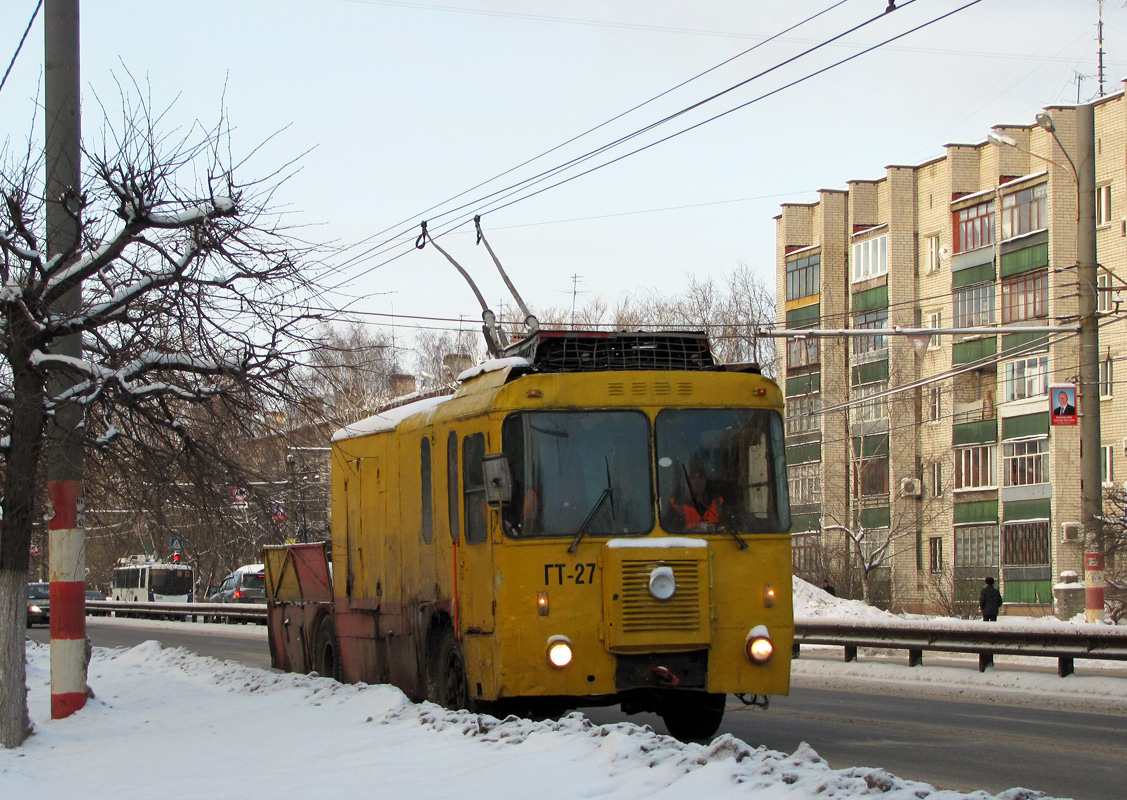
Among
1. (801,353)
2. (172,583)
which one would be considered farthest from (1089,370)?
(172,583)

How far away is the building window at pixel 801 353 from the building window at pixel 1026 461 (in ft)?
36.2

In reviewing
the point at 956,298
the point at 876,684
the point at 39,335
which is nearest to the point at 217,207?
the point at 39,335

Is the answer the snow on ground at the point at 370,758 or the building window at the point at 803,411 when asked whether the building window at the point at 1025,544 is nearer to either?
the building window at the point at 803,411

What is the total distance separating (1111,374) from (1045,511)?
207 inches

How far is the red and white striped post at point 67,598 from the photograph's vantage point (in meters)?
13.1

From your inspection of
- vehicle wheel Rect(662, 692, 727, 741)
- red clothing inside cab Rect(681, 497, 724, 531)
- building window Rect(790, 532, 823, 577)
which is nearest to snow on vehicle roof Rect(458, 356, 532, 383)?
red clothing inside cab Rect(681, 497, 724, 531)

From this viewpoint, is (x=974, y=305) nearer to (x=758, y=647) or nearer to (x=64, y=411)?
(x=758, y=647)

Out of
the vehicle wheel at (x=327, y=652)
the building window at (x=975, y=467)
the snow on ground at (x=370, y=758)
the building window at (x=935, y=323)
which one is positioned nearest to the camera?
the snow on ground at (x=370, y=758)

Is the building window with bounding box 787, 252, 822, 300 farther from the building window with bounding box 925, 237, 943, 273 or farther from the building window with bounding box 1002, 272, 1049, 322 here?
the building window with bounding box 1002, 272, 1049, 322

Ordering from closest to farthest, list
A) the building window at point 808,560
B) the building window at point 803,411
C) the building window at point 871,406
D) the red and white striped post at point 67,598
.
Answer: the red and white striped post at point 67,598 < the building window at point 808,560 < the building window at point 871,406 < the building window at point 803,411

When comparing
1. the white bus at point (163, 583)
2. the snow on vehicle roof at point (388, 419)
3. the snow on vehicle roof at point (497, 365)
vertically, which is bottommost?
the white bus at point (163, 583)

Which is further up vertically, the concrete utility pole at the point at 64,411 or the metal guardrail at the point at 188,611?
the concrete utility pole at the point at 64,411

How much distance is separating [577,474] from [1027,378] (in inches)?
1627

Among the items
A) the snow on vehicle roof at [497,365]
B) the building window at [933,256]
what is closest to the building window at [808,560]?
the building window at [933,256]
